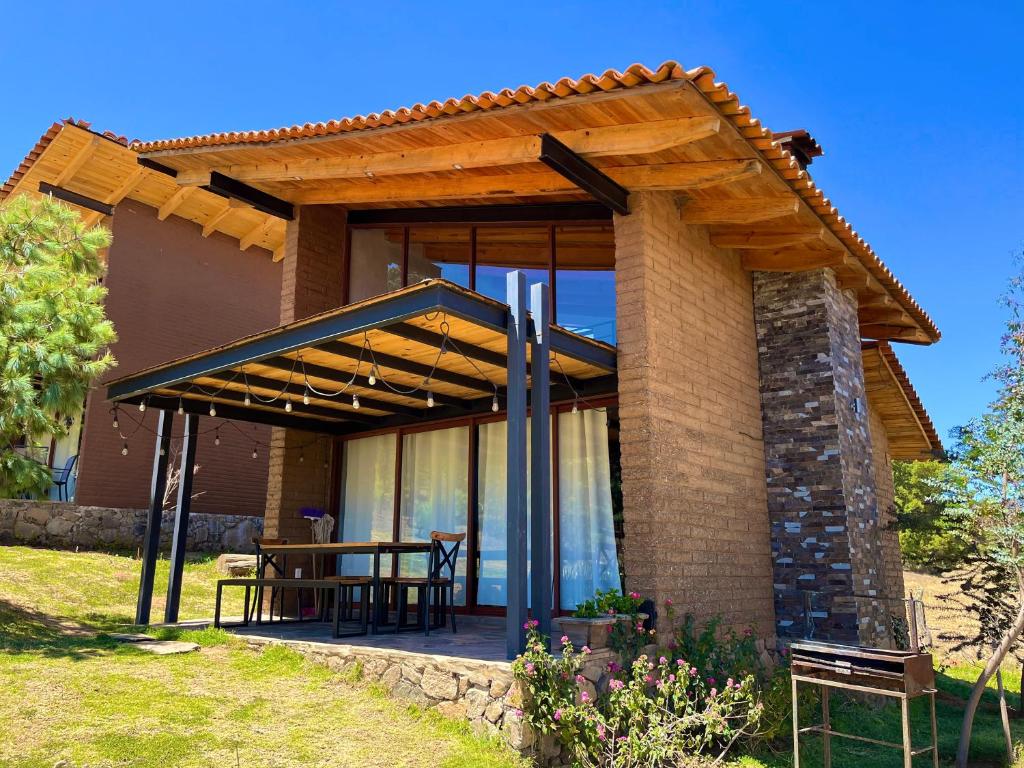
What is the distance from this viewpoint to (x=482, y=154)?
6793 millimetres

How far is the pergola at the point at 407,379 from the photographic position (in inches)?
211

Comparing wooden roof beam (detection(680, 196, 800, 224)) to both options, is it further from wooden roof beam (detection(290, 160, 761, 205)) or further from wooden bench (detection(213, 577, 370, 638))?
wooden bench (detection(213, 577, 370, 638))

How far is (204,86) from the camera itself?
14445 mm

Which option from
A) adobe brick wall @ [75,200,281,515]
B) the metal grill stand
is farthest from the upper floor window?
adobe brick wall @ [75,200,281,515]

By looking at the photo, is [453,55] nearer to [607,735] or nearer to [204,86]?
[204,86]

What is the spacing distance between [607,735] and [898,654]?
72.4 inches

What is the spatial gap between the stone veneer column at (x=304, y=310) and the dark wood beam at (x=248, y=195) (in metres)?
0.18

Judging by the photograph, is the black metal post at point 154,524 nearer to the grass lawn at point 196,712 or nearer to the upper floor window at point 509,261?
the grass lawn at point 196,712

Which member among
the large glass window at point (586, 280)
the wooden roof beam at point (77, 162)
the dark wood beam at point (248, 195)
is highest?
the wooden roof beam at point (77, 162)

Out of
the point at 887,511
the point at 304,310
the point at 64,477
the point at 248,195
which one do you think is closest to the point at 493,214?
the point at 304,310

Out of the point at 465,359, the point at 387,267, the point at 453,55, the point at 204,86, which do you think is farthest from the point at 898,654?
the point at 204,86

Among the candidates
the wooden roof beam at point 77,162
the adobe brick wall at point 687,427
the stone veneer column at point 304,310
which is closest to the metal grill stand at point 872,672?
the adobe brick wall at point 687,427

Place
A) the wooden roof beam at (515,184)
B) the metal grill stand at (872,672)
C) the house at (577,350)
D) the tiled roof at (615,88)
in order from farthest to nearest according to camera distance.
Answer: the wooden roof beam at (515,184) → the house at (577,350) → the tiled roof at (615,88) → the metal grill stand at (872,672)

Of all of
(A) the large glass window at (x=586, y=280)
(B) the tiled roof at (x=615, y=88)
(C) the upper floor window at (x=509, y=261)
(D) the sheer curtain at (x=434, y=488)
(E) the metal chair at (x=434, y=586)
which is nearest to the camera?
(B) the tiled roof at (x=615, y=88)
